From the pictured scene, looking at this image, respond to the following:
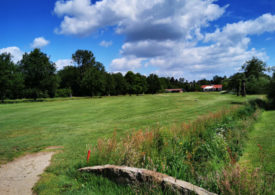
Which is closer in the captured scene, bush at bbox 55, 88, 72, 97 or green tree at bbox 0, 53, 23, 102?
green tree at bbox 0, 53, 23, 102

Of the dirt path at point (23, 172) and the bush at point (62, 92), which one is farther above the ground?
the bush at point (62, 92)

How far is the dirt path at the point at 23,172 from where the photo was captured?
195 inches

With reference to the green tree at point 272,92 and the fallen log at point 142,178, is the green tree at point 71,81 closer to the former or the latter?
the green tree at point 272,92

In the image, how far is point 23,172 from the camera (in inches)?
239

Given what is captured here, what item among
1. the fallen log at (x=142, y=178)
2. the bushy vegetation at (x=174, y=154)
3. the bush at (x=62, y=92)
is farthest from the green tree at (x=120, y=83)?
the fallen log at (x=142, y=178)

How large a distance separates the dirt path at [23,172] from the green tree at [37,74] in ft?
154

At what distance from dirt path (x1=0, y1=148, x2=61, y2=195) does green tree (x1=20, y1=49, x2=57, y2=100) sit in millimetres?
46843

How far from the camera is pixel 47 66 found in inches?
1978

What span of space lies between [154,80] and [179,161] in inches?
3847

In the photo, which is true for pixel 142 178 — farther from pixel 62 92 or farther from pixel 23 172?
pixel 62 92

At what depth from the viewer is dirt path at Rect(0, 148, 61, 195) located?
496 centimetres

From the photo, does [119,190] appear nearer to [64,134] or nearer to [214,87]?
[64,134]

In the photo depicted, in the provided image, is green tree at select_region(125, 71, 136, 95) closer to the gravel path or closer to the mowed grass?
the mowed grass

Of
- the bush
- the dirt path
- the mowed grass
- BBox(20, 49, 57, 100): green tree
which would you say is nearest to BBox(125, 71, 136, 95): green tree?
the bush
